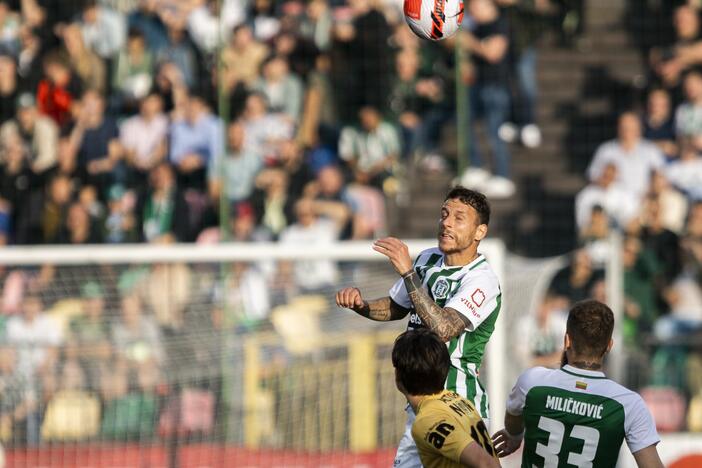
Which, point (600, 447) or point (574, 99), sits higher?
point (574, 99)

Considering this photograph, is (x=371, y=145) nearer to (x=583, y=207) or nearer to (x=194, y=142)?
(x=194, y=142)

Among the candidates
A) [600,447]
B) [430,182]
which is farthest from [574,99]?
[600,447]

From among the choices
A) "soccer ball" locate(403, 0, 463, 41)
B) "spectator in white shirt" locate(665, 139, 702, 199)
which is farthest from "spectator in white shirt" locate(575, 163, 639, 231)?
"soccer ball" locate(403, 0, 463, 41)

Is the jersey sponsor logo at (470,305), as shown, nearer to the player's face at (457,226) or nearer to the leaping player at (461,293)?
the leaping player at (461,293)

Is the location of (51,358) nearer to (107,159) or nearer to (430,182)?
(107,159)

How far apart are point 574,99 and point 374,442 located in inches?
196

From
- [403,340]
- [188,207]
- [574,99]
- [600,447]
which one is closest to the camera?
[403,340]

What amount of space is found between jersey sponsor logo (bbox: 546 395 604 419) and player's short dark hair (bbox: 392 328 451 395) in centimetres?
63

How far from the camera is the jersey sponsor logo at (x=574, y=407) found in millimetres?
5430

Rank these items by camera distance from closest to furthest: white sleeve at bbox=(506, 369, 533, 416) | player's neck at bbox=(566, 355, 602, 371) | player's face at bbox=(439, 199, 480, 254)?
1. player's neck at bbox=(566, 355, 602, 371)
2. white sleeve at bbox=(506, 369, 533, 416)
3. player's face at bbox=(439, 199, 480, 254)

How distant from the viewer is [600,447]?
545 cm

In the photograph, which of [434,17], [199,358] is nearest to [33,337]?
[199,358]

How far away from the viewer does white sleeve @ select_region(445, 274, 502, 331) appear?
233 inches

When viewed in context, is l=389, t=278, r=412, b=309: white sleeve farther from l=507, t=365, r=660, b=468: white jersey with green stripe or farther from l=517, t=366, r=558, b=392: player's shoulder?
l=507, t=365, r=660, b=468: white jersey with green stripe
